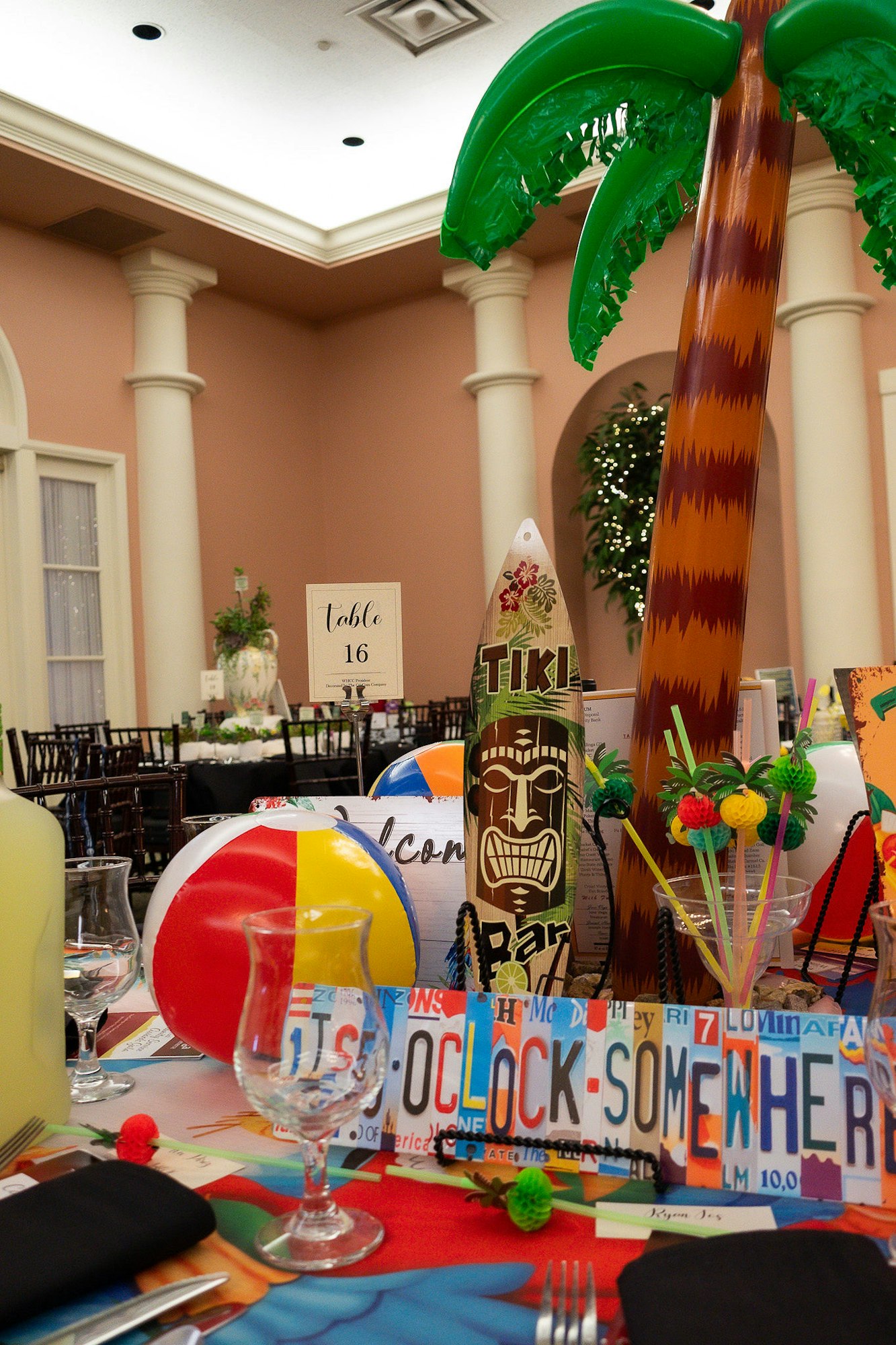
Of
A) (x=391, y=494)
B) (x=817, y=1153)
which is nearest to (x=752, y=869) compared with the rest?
(x=817, y=1153)

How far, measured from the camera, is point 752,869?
3.35 feet

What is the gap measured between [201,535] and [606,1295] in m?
6.77

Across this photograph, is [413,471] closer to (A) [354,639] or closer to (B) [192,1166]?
(A) [354,639]

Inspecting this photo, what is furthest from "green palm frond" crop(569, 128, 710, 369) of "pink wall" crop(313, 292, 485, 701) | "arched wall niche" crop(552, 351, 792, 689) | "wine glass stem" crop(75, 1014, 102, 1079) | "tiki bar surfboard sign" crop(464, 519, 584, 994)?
"pink wall" crop(313, 292, 485, 701)

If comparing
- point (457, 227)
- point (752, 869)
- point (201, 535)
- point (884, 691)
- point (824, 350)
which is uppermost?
point (824, 350)

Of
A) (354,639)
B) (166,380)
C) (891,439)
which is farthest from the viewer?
(166,380)

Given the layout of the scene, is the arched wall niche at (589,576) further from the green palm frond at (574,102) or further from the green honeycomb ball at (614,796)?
the green honeycomb ball at (614,796)

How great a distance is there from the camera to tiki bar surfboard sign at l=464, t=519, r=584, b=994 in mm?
853

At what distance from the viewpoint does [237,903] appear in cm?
84

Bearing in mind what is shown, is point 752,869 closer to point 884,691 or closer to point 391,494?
point 884,691

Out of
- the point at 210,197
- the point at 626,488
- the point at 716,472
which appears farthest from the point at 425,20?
the point at 716,472

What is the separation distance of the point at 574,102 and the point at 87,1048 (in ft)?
2.91

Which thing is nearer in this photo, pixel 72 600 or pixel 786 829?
pixel 786 829

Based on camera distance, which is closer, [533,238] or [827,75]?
[827,75]
